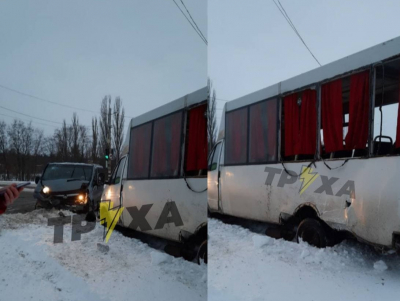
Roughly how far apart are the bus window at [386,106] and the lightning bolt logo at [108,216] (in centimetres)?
175

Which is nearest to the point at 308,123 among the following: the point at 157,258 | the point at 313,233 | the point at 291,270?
the point at 313,233

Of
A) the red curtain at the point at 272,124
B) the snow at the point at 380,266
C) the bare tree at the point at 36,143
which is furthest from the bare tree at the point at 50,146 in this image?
the snow at the point at 380,266

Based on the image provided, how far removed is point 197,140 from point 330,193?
1645mm

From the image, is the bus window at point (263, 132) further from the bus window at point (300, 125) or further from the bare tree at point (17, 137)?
the bare tree at point (17, 137)

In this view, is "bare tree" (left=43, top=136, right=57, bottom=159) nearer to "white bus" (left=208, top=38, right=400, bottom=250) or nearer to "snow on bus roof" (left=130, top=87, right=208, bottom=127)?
"snow on bus roof" (left=130, top=87, right=208, bottom=127)

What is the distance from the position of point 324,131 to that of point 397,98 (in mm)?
462

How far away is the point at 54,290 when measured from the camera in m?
0.50

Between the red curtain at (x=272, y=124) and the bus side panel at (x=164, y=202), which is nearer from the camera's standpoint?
the bus side panel at (x=164, y=202)

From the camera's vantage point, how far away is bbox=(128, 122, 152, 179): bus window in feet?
2.11

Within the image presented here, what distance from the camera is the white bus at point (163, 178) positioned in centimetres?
64

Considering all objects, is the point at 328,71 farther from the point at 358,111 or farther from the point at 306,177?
the point at 306,177

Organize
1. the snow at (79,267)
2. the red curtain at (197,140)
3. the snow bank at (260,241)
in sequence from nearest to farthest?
the snow at (79,267) → the red curtain at (197,140) → the snow bank at (260,241)

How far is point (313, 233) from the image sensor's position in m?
2.17

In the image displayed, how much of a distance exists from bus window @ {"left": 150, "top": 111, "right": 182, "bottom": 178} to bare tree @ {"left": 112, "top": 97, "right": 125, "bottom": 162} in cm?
7
